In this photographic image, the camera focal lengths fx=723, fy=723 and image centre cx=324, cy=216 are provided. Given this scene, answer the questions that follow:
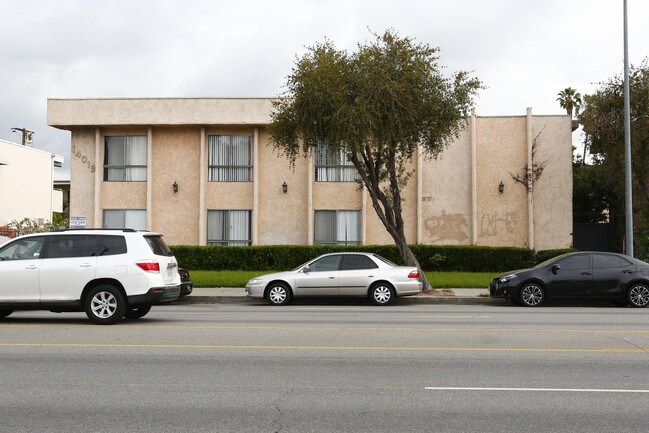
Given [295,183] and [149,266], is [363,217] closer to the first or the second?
→ [295,183]

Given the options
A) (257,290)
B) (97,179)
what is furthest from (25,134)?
(257,290)

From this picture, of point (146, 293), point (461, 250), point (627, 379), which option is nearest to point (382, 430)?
point (627, 379)

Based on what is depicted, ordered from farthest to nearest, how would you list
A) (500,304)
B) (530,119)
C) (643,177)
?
(530,119) < (643,177) < (500,304)

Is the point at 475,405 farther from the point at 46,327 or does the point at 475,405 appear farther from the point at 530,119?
the point at 530,119

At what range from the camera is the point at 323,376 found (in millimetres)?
8273

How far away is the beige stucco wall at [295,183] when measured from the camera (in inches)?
1094

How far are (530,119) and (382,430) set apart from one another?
23533 millimetres

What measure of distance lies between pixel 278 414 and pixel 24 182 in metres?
48.9

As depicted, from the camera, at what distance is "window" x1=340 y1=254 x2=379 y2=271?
18.7 meters

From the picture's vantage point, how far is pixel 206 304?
64.8 feet

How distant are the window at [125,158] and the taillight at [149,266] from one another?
54.3ft

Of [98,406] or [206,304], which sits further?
[206,304]

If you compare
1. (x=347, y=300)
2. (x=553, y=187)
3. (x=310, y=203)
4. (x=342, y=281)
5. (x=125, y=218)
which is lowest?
(x=347, y=300)

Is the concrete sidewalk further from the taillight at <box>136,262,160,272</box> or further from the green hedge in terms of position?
the taillight at <box>136,262,160,272</box>
